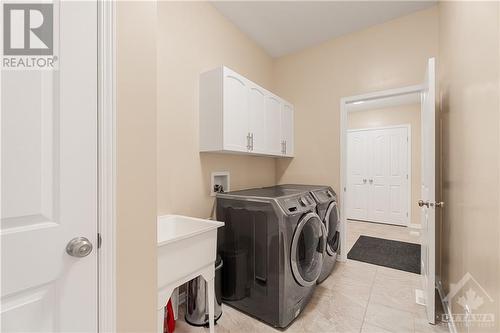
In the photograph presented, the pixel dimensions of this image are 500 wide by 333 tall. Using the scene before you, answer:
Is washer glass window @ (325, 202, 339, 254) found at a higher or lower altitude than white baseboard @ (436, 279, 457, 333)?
higher

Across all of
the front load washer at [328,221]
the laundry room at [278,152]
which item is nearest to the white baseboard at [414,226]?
the laundry room at [278,152]

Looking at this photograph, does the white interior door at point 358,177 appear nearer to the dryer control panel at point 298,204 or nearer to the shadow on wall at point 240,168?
the shadow on wall at point 240,168

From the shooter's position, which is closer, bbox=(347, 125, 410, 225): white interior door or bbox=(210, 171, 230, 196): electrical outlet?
bbox=(210, 171, 230, 196): electrical outlet

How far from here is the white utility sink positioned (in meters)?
1.22

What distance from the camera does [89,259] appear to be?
838 millimetres

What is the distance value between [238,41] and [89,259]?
8.74 ft

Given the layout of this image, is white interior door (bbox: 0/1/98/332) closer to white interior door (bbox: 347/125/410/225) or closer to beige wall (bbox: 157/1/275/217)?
beige wall (bbox: 157/1/275/217)

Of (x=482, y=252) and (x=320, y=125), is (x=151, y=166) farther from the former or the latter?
(x=320, y=125)

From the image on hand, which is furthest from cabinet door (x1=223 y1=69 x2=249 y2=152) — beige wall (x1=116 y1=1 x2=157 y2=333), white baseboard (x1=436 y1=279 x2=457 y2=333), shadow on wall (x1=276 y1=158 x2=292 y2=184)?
white baseboard (x1=436 y1=279 x2=457 y2=333)

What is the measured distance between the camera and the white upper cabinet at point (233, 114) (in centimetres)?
204

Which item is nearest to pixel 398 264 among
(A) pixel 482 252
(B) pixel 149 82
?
(A) pixel 482 252

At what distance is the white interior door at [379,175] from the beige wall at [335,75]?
2.58 m

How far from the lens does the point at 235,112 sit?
215 cm

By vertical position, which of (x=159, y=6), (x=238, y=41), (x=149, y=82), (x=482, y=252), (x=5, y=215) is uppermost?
(x=238, y=41)
